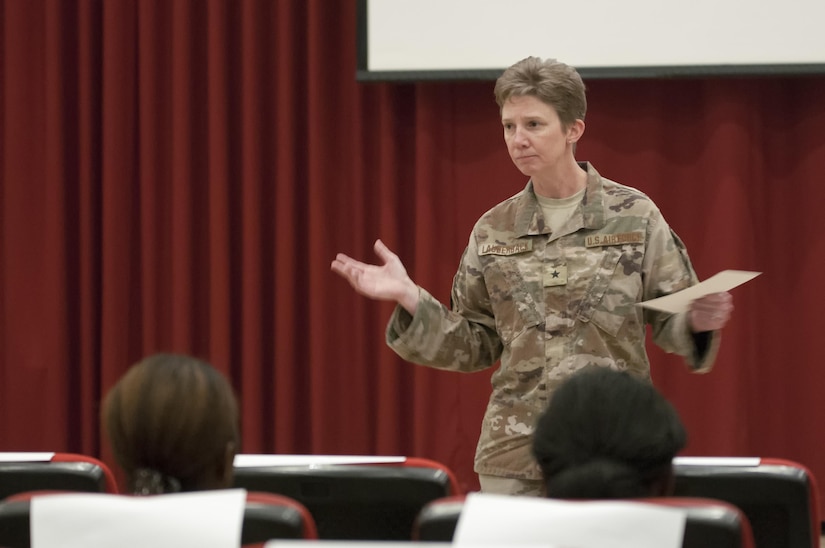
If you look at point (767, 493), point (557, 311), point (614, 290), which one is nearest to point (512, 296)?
point (557, 311)

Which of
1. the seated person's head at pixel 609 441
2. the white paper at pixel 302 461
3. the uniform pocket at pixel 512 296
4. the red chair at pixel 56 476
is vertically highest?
the uniform pocket at pixel 512 296

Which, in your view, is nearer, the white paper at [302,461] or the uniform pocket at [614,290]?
the white paper at [302,461]

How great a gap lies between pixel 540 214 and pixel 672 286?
13.7 inches

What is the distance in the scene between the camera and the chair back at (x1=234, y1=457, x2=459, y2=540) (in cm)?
183

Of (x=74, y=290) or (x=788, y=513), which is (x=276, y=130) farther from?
(x=788, y=513)

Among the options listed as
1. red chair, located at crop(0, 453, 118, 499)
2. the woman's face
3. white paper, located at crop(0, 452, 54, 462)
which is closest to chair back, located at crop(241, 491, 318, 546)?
red chair, located at crop(0, 453, 118, 499)

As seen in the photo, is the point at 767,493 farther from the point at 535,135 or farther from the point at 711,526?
the point at 535,135

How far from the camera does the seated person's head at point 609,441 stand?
4.59 feet

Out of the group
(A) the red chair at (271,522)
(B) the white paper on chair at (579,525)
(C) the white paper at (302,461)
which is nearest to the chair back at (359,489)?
(C) the white paper at (302,461)

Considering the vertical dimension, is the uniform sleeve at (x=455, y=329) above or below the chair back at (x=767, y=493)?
above

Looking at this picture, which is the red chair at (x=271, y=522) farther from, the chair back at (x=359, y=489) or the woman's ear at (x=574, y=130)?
the woman's ear at (x=574, y=130)

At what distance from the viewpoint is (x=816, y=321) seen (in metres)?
4.15

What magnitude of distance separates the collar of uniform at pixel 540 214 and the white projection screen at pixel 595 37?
160cm

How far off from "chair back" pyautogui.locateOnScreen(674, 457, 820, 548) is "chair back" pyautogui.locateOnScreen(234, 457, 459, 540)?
42cm
